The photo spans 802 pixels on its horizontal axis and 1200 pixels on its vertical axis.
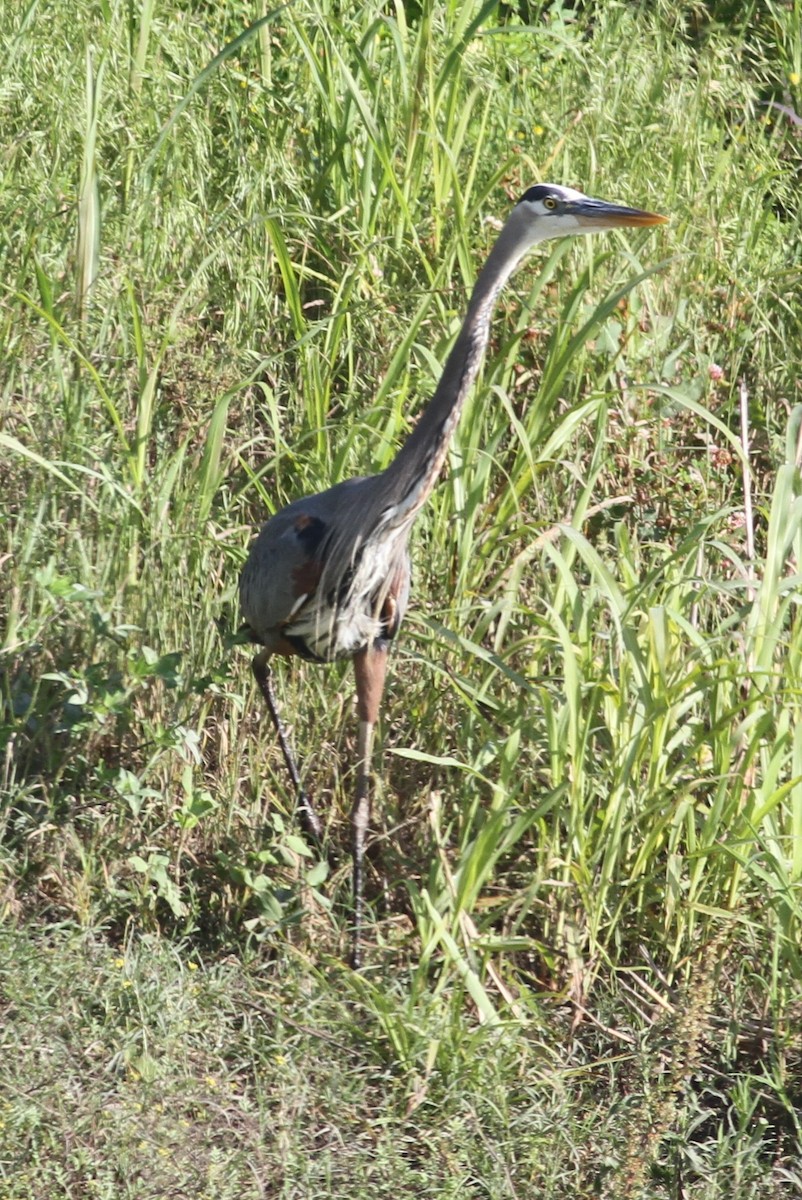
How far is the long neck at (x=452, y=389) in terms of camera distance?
3295mm

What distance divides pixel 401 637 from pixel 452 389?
2.65 feet

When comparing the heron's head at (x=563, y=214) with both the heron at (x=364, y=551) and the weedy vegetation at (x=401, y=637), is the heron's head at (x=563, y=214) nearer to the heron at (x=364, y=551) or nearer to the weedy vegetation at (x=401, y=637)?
the heron at (x=364, y=551)

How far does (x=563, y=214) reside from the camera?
3.37 metres

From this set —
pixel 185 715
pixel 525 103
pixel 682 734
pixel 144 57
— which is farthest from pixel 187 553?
pixel 525 103

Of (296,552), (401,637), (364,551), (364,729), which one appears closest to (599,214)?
Result: (364,551)

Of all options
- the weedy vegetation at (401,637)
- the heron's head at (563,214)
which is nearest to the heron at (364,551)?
the heron's head at (563,214)

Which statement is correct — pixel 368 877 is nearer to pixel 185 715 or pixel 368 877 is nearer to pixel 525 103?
pixel 185 715

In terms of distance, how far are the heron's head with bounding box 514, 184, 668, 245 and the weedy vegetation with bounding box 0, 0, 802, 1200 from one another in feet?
1.53

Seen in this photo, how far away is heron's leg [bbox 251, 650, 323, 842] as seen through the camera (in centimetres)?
372

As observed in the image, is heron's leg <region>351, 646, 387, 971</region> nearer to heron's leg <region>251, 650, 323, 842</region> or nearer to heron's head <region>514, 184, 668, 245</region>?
heron's leg <region>251, 650, 323, 842</region>

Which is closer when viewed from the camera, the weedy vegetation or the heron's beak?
the weedy vegetation

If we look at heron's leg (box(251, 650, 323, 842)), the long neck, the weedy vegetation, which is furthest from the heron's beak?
heron's leg (box(251, 650, 323, 842))

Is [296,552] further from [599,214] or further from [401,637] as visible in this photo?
[599,214]

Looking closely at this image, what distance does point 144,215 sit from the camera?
4.36 m
